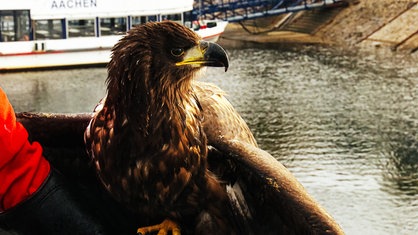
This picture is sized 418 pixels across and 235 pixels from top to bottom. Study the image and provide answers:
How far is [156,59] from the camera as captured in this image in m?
2.88

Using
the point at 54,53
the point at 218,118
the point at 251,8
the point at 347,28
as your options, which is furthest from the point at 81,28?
the point at 218,118

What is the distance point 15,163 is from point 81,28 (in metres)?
21.8

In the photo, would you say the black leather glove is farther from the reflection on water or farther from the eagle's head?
the reflection on water

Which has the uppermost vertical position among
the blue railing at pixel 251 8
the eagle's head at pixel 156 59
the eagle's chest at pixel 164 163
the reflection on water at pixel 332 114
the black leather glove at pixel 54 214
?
the eagle's head at pixel 156 59

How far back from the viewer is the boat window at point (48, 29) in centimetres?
2339

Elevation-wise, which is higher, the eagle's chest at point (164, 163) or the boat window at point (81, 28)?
the eagle's chest at point (164, 163)

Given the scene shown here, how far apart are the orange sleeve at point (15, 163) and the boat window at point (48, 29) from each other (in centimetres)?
2135

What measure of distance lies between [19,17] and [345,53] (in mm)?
11656

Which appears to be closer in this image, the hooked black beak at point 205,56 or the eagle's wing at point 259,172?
the eagle's wing at point 259,172

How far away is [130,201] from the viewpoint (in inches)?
117

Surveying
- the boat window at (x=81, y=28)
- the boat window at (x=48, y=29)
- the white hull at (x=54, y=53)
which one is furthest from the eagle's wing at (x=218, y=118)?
the boat window at (x=81, y=28)

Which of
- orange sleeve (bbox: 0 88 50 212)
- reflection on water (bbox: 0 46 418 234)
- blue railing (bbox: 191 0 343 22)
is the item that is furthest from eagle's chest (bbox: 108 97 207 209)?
blue railing (bbox: 191 0 343 22)

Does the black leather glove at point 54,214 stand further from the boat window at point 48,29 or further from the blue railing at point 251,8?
the blue railing at point 251,8

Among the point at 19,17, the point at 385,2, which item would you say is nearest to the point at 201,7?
the point at 385,2
